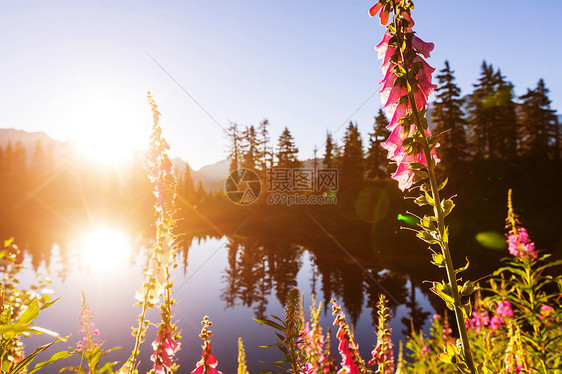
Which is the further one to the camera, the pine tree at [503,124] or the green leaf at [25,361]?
the pine tree at [503,124]

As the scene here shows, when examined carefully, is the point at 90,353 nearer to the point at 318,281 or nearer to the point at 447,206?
the point at 447,206

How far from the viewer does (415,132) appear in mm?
1390

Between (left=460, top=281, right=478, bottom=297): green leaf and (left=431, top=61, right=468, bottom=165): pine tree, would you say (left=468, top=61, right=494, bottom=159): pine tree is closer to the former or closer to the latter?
(left=431, top=61, right=468, bottom=165): pine tree

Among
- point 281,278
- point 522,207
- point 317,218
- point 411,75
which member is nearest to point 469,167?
point 522,207

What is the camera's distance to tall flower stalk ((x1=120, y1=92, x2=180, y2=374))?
6.15ft

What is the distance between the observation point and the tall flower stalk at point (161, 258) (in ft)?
6.15

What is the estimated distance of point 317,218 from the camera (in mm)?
43875

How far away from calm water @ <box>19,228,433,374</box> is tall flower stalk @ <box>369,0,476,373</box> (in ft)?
33.2

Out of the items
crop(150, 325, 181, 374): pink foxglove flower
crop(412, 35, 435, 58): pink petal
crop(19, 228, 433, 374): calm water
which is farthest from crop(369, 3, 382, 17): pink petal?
crop(19, 228, 433, 374): calm water

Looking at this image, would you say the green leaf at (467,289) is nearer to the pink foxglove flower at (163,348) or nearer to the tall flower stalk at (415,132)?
the tall flower stalk at (415,132)

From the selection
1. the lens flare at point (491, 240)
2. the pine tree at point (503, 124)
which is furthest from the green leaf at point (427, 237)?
the pine tree at point (503, 124)

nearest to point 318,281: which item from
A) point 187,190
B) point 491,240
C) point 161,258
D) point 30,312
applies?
point 161,258

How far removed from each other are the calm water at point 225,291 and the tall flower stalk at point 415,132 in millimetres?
10111

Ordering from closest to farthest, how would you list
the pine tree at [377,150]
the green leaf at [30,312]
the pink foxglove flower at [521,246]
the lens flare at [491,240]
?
the green leaf at [30,312] → the pink foxglove flower at [521,246] → the lens flare at [491,240] → the pine tree at [377,150]
